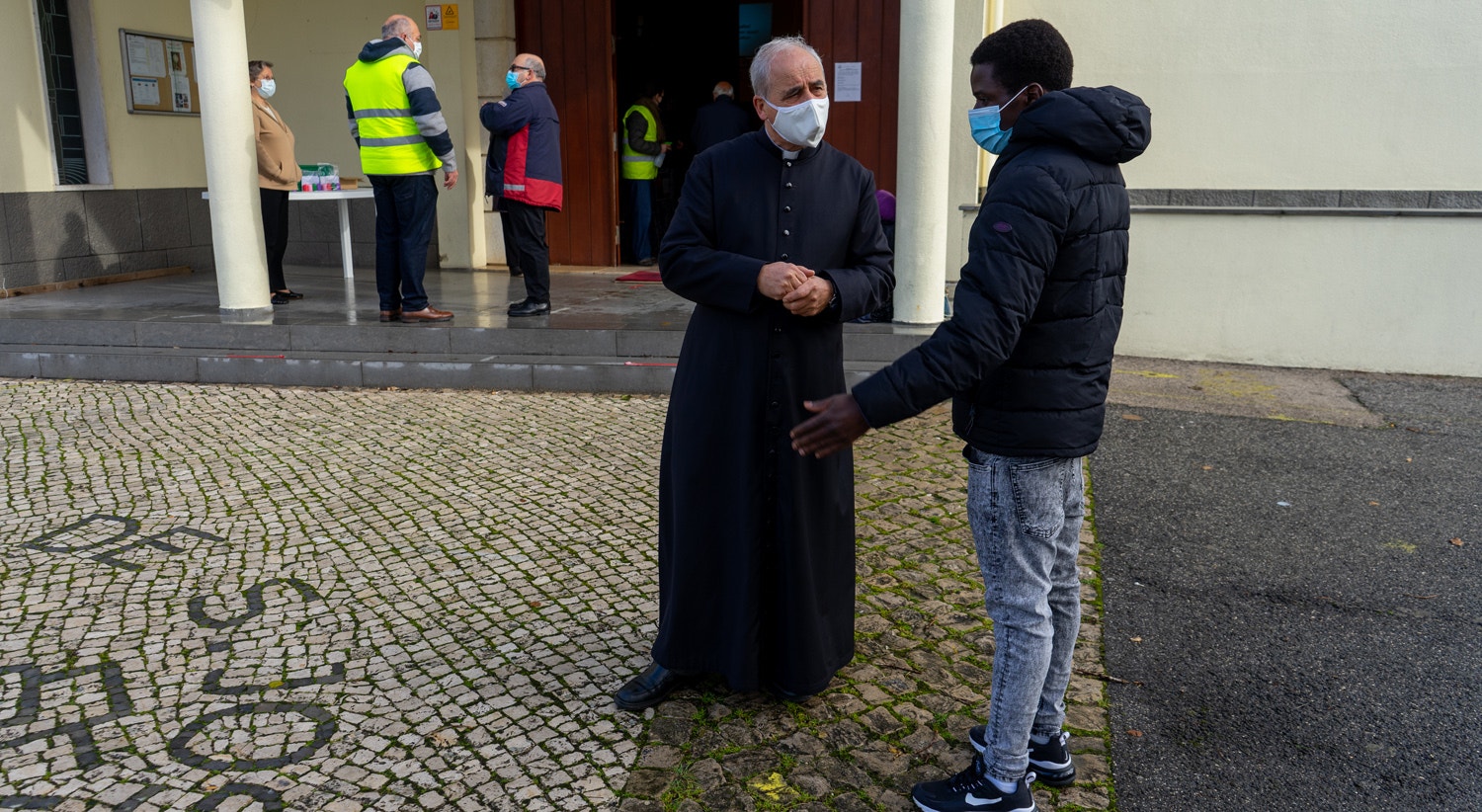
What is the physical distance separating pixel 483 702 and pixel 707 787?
0.85 metres

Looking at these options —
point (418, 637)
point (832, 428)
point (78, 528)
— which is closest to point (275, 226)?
point (78, 528)

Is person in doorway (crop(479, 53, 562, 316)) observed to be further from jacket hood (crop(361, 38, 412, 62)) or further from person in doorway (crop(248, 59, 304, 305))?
person in doorway (crop(248, 59, 304, 305))

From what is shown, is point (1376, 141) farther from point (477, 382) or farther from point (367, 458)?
point (367, 458)

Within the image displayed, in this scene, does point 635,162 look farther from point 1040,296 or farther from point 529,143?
point 1040,296

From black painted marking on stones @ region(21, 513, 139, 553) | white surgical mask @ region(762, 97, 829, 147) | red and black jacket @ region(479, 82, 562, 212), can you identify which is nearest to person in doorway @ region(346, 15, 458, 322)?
red and black jacket @ region(479, 82, 562, 212)

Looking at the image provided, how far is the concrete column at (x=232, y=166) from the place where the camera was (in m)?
8.20

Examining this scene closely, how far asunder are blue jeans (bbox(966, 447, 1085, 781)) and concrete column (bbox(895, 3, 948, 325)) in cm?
488

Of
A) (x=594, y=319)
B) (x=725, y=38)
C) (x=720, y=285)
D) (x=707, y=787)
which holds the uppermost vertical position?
(x=725, y=38)

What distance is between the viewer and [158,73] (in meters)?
11.0

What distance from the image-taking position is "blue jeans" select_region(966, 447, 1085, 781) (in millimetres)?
2727

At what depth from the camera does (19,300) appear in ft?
31.3

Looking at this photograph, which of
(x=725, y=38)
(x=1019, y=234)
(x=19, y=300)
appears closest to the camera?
(x=1019, y=234)

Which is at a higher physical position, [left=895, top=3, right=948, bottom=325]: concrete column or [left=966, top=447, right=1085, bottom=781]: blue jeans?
[left=895, top=3, right=948, bottom=325]: concrete column

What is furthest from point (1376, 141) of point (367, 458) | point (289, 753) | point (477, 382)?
point (289, 753)
